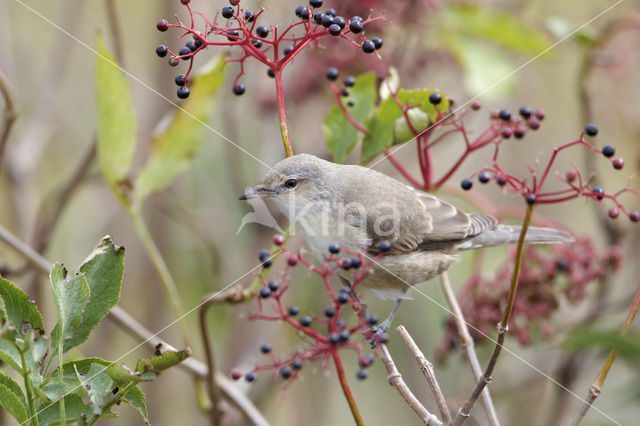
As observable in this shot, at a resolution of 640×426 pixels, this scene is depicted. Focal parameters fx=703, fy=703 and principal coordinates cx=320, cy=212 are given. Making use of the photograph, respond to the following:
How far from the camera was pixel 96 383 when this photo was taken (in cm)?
150

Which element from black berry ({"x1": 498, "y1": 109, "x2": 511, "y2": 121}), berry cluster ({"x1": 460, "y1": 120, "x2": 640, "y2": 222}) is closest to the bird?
berry cluster ({"x1": 460, "y1": 120, "x2": 640, "y2": 222})

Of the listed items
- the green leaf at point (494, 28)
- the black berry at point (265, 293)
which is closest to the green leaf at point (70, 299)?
the black berry at point (265, 293)

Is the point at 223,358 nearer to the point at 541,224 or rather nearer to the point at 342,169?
the point at 342,169

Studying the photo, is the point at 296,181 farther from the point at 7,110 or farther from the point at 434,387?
the point at 434,387

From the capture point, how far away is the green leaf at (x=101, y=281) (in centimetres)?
162

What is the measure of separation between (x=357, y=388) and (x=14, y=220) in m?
2.75

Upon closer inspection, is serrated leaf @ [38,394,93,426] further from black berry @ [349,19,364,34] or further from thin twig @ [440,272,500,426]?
black berry @ [349,19,364,34]

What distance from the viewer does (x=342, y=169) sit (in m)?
3.02

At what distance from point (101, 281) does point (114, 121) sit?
1.00 metres

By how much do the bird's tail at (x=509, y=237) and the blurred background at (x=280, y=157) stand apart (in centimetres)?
38

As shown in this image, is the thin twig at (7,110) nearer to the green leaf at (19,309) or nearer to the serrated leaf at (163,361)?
the green leaf at (19,309)

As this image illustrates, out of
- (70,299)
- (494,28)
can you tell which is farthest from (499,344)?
(494,28)

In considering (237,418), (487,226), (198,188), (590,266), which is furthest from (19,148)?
(590,266)

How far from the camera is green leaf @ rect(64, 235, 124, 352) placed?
162 centimetres
